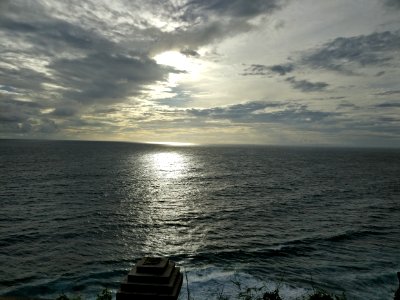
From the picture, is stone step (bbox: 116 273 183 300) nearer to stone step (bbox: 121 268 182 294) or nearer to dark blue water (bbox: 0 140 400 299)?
stone step (bbox: 121 268 182 294)

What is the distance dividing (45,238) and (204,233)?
64.2 feet

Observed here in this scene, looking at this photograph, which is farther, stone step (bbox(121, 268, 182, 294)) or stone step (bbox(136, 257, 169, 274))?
stone step (bbox(136, 257, 169, 274))

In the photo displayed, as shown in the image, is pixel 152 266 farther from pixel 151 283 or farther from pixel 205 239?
pixel 205 239

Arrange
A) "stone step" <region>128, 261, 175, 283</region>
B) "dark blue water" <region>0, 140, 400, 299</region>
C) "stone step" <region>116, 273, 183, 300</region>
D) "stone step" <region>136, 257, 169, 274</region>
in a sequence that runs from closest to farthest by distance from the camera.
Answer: "stone step" <region>116, 273, 183, 300</region>
"stone step" <region>128, 261, 175, 283</region>
"stone step" <region>136, 257, 169, 274</region>
"dark blue water" <region>0, 140, 400, 299</region>

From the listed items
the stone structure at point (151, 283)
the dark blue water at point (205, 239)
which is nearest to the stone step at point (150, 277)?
the stone structure at point (151, 283)

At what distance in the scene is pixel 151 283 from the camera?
5770mm

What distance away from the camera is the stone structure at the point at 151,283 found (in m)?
5.64

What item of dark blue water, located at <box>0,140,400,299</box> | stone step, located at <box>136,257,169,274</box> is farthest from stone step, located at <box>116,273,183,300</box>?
dark blue water, located at <box>0,140,400,299</box>

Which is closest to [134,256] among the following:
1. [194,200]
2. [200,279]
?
[200,279]

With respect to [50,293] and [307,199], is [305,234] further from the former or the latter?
[50,293]

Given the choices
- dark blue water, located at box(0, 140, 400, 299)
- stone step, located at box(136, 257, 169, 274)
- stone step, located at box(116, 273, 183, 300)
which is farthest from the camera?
dark blue water, located at box(0, 140, 400, 299)

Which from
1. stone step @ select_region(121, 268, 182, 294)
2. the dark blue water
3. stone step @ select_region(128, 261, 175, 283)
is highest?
stone step @ select_region(128, 261, 175, 283)

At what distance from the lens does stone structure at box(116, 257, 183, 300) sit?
564 cm

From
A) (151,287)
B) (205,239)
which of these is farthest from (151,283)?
(205,239)
